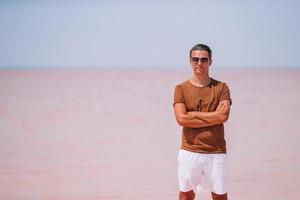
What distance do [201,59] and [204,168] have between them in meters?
0.65

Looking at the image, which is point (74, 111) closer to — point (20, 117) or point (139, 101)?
point (20, 117)

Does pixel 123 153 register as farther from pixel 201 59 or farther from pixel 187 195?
pixel 201 59

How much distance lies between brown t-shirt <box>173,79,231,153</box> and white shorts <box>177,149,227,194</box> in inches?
1.4

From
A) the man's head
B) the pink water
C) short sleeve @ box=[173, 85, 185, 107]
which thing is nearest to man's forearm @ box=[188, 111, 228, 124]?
short sleeve @ box=[173, 85, 185, 107]

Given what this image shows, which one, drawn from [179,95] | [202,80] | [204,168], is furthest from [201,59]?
[204,168]

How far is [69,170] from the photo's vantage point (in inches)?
245

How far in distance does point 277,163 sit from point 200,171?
3624mm

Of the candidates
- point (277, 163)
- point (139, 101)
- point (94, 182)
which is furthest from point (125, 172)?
point (139, 101)

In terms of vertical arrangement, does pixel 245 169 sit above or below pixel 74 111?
below

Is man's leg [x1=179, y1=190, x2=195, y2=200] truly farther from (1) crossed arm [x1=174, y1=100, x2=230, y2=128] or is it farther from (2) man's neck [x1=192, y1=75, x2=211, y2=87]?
(2) man's neck [x1=192, y1=75, x2=211, y2=87]

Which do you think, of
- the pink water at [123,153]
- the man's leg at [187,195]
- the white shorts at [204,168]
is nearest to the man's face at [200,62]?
the white shorts at [204,168]

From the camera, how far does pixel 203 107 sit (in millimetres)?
3215

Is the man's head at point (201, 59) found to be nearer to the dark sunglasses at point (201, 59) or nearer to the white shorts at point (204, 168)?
the dark sunglasses at point (201, 59)

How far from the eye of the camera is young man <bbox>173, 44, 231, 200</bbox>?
10.4ft
